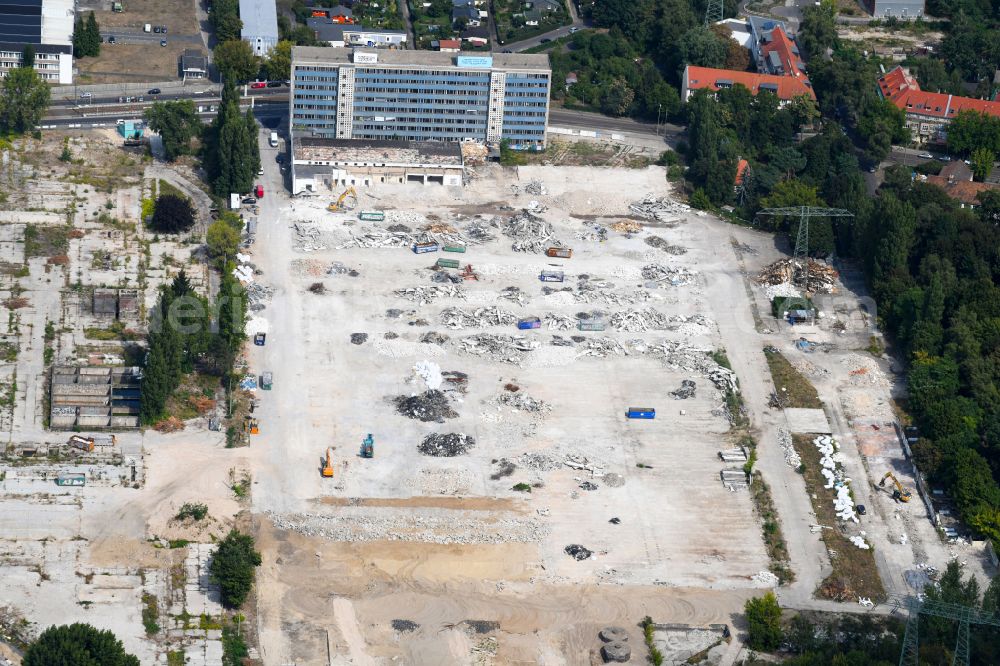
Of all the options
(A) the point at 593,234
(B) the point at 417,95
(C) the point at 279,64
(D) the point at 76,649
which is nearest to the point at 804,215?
(A) the point at 593,234

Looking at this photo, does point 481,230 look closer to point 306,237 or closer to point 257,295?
point 306,237

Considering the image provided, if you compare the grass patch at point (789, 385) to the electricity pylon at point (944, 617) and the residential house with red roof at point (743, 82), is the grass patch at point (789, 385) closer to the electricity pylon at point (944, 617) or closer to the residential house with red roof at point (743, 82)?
the electricity pylon at point (944, 617)

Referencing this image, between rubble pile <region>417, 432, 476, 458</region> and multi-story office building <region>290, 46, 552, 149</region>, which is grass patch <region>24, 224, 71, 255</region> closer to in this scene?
multi-story office building <region>290, 46, 552, 149</region>

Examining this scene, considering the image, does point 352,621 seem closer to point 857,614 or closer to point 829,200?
point 857,614

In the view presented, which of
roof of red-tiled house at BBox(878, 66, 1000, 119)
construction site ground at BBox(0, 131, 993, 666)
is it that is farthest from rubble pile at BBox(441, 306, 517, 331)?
roof of red-tiled house at BBox(878, 66, 1000, 119)

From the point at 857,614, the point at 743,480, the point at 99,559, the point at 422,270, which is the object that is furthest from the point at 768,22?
the point at 99,559
